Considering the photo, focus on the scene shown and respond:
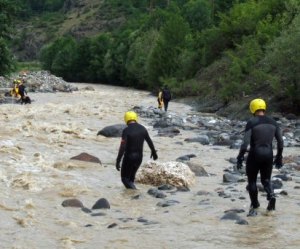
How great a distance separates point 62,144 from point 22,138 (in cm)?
192

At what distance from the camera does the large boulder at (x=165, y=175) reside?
49.3ft

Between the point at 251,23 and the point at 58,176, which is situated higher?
the point at 251,23

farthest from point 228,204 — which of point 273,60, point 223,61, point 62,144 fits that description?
point 223,61

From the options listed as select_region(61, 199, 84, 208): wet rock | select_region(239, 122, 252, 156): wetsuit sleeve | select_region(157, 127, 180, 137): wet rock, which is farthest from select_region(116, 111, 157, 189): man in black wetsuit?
select_region(157, 127, 180, 137): wet rock

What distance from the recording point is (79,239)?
10289 mm

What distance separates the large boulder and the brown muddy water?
328mm

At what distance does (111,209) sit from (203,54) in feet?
159

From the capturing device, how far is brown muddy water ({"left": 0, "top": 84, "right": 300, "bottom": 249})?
10.3m

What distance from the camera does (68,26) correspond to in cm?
17950

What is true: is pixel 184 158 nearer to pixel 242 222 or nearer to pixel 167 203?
pixel 167 203

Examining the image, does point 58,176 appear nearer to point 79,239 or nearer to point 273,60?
point 79,239

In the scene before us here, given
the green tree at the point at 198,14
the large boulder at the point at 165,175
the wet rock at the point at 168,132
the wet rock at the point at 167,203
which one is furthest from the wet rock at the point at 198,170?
the green tree at the point at 198,14

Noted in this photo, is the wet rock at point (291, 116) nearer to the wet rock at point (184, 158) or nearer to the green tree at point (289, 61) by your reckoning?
the green tree at point (289, 61)

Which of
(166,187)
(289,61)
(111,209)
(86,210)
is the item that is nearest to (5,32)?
(289,61)
